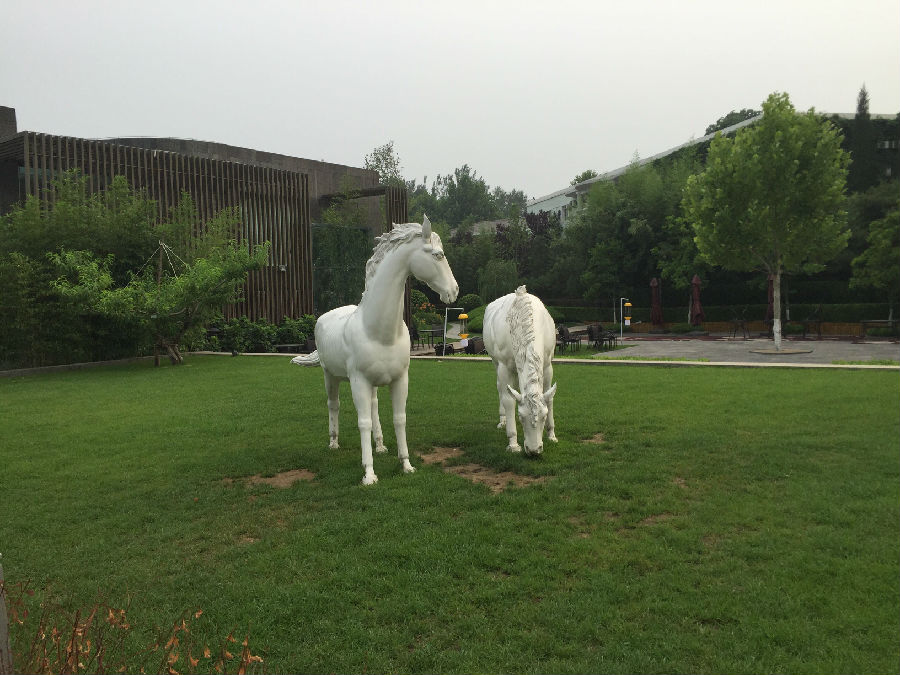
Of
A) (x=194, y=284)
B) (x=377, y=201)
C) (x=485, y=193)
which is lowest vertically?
(x=194, y=284)

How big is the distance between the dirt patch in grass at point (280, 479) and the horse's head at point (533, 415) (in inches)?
89.8

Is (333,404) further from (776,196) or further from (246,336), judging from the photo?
(246,336)

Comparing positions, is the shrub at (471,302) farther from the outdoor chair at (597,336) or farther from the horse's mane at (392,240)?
the horse's mane at (392,240)

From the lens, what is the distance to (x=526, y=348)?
6234mm

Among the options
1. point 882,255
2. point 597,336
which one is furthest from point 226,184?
point 882,255

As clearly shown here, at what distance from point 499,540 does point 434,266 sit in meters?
2.52

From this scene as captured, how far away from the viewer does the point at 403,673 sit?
8.90 ft

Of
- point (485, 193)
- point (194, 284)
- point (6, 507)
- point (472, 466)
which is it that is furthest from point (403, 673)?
point (485, 193)

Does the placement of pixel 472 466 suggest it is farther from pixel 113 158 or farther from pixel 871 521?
pixel 113 158

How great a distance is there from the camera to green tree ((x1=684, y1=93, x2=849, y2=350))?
509 inches

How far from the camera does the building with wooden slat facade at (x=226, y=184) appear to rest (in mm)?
16625

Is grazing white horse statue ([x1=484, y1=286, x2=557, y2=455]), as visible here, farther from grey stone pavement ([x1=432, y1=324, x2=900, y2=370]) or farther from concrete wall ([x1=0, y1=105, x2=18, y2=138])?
concrete wall ([x1=0, y1=105, x2=18, y2=138])

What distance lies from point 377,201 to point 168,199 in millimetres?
12985

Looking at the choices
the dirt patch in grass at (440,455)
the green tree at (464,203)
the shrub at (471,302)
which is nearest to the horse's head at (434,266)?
the dirt patch in grass at (440,455)
